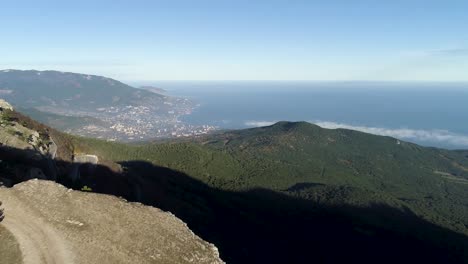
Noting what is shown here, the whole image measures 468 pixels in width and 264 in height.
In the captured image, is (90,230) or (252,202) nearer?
(90,230)

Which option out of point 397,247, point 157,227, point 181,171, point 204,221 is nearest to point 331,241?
point 397,247

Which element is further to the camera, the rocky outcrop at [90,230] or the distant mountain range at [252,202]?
the distant mountain range at [252,202]

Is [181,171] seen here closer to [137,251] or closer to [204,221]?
[204,221]

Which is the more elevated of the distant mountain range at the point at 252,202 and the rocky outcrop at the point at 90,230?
the rocky outcrop at the point at 90,230

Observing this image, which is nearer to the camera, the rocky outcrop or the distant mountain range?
the rocky outcrop

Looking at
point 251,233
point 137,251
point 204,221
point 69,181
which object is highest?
point 137,251

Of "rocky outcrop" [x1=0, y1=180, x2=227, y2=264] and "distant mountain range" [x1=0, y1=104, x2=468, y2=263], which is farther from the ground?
"rocky outcrop" [x1=0, y1=180, x2=227, y2=264]

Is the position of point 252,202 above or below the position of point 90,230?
below

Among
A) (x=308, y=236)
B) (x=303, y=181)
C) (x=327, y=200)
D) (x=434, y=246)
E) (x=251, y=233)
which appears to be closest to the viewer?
(x=251, y=233)
